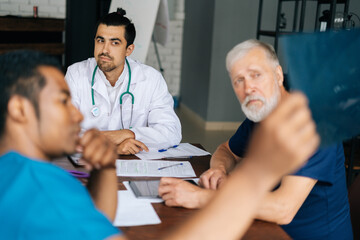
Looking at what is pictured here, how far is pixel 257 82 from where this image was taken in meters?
1.48

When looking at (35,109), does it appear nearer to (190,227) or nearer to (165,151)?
(190,227)

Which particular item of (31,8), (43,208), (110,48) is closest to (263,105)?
(43,208)

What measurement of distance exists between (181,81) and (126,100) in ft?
15.3

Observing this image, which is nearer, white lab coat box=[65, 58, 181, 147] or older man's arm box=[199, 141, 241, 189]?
older man's arm box=[199, 141, 241, 189]

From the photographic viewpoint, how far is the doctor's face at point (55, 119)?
76 cm

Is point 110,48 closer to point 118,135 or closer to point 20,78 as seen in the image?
point 118,135

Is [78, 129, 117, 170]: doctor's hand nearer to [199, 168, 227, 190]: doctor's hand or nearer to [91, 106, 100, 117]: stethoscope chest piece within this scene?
[199, 168, 227, 190]: doctor's hand

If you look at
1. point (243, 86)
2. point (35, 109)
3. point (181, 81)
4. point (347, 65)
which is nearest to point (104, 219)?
point (35, 109)

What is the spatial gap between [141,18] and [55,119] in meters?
3.07

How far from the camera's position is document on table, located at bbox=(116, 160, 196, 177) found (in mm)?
1610

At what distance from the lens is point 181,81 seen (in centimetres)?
702

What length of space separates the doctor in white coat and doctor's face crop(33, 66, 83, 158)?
4.78ft

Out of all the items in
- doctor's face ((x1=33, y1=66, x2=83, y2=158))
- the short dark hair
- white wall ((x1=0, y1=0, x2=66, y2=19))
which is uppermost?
white wall ((x1=0, y1=0, x2=66, y2=19))

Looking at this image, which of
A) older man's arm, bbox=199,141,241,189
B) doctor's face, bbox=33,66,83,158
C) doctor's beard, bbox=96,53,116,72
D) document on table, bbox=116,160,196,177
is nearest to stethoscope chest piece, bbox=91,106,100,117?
doctor's beard, bbox=96,53,116,72
